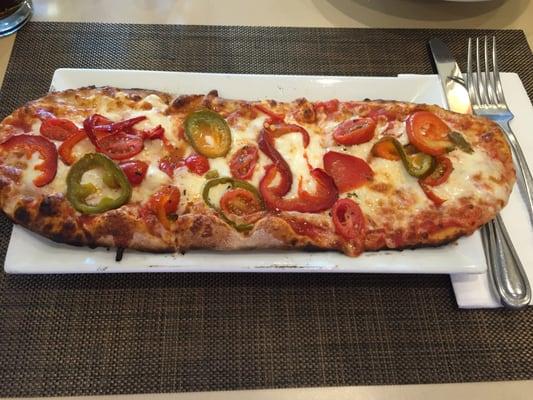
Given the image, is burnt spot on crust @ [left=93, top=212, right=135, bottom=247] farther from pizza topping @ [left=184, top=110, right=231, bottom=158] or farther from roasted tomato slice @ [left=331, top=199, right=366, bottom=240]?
roasted tomato slice @ [left=331, top=199, right=366, bottom=240]

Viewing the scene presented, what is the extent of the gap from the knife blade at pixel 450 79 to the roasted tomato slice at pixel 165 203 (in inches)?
55.8

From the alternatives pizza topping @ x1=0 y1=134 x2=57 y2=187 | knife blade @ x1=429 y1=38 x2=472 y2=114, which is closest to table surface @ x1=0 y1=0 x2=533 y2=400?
knife blade @ x1=429 y1=38 x2=472 y2=114

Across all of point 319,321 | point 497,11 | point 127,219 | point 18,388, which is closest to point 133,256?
point 127,219

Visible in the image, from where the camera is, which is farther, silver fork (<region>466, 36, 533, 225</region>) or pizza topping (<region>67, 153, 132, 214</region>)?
silver fork (<region>466, 36, 533, 225</region>)

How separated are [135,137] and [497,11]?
2.47 m

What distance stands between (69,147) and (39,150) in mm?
118

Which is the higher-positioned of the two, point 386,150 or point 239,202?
point 386,150

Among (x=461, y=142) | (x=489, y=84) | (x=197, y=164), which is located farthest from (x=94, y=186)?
(x=489, y=84)

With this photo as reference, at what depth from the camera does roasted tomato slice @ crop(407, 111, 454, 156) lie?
1.98 metres

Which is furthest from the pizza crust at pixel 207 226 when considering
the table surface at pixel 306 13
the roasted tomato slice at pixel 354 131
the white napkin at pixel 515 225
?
the table surface at pixel 306 13

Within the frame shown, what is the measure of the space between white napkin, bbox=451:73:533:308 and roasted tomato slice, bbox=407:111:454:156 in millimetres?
439

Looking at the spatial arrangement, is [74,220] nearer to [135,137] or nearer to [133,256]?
[133,256]

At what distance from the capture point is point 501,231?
202cm

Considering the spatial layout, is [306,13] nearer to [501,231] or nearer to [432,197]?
[432,197]
